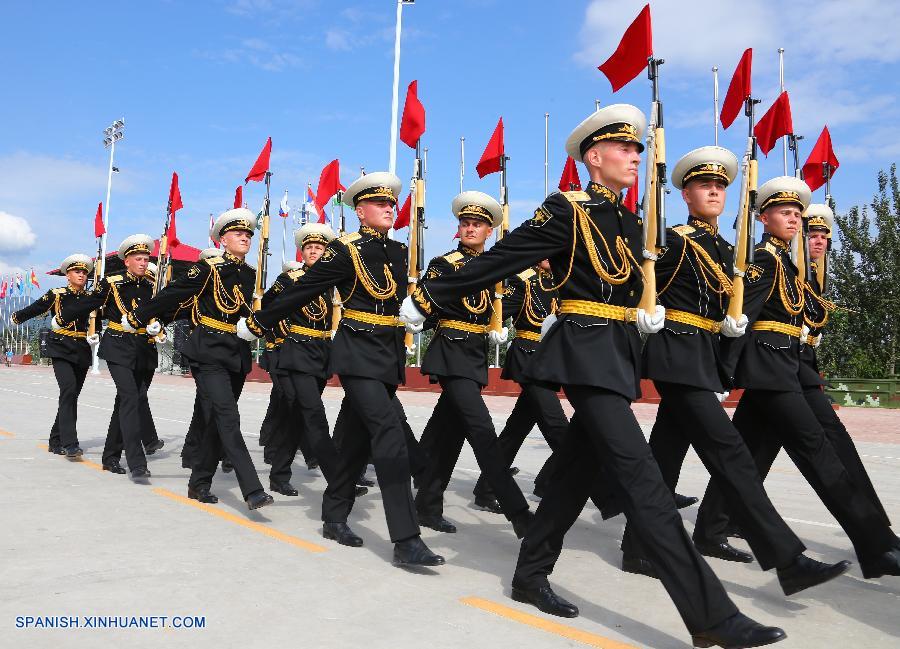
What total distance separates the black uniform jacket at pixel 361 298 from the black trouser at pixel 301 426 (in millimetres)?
1269

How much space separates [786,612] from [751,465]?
697 mm

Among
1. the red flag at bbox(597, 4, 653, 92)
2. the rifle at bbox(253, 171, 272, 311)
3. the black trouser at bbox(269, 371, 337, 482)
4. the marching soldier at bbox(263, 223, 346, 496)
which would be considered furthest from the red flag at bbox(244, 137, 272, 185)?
the red flag at bbox(597, 4, 653, 92)

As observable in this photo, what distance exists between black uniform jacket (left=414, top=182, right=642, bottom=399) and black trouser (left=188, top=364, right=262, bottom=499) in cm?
295

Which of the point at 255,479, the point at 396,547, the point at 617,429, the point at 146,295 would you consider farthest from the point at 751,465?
the point at 146,295

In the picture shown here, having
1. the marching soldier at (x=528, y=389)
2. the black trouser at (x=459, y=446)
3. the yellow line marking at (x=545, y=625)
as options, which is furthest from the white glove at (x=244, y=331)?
the yellow line marking at (x=545, y=625)

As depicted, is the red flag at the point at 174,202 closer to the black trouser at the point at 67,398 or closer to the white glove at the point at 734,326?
the black trouser at the point at 67,398

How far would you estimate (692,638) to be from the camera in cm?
343

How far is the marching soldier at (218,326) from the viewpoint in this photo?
6.59m

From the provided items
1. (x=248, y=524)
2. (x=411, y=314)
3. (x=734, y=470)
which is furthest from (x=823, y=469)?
(x=248, y=524)

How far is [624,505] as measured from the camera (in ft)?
12.0

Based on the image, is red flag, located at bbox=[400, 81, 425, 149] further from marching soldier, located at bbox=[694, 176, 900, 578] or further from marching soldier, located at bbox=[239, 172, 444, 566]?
marching soldier, located at bbox=[694, 176, 900, 578]

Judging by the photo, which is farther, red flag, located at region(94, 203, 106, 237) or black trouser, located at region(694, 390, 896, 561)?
red flag, located at region(94, 203, 106, 237)

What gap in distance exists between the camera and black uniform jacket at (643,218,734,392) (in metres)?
4.38

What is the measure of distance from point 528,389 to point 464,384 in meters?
0.78
